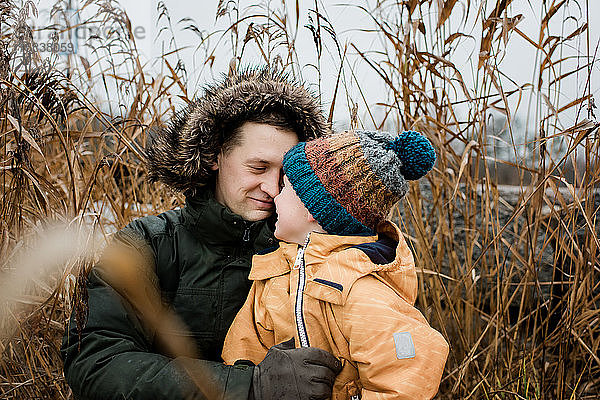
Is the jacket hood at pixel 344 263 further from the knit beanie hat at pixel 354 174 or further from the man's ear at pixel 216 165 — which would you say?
the man's ear at pixel 216 165

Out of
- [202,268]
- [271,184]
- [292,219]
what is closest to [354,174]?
[292,219]

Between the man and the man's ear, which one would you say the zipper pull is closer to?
the man

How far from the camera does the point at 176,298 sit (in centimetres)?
171

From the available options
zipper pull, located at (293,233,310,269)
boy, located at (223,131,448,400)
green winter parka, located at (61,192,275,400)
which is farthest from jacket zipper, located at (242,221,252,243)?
zipper pull, located at (293,233,310,269)

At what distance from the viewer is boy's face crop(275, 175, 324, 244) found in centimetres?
159

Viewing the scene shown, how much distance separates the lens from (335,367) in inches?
55.5

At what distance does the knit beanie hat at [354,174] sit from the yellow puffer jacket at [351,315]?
6cm

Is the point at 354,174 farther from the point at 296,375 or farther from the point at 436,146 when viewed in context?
the point at 436,146

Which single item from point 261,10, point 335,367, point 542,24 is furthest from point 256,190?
point 542,24

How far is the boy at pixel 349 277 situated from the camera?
134 centimetres

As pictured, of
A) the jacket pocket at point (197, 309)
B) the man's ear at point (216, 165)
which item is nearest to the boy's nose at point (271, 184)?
the man's ear at point (216, 165)

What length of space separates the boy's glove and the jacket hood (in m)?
0.14

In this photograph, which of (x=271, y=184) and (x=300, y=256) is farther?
(x=271, y=184)

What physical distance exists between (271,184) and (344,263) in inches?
16.6
